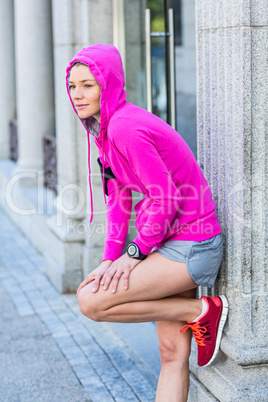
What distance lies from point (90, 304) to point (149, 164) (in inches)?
31.1

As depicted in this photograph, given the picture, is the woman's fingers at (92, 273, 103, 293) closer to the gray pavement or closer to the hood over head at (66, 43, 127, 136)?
the hood over head at (66, 43, 127, 136)

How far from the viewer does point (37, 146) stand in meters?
8.93

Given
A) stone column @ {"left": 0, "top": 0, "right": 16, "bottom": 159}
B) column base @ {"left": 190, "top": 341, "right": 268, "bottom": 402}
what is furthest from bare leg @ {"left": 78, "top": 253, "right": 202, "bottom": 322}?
stone column @ {"left": 0, "top": 0, "right": 16, "bottom": 159}

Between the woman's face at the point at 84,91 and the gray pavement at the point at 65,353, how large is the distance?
6.51 feet

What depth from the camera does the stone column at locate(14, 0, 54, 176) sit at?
26.8ft

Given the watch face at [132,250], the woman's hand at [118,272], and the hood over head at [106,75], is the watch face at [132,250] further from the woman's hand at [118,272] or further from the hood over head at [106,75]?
the hood over head at [106,75]

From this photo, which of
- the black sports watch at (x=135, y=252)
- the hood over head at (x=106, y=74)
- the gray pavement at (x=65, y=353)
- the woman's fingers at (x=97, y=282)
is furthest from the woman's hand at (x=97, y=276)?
the gray pavement at (x=65, y=353)

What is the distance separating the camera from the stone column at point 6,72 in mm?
10859

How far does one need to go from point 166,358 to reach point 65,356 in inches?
66.7

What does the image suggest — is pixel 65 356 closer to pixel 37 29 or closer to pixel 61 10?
pixel 61 10

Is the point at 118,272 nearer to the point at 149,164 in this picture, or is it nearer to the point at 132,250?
the point at 132,250

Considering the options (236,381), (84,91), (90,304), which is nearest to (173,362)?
(236,381)

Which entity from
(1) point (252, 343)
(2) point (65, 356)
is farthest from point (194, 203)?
(2) point (65, 356)

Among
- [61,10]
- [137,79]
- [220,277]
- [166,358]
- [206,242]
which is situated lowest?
[166,358]
